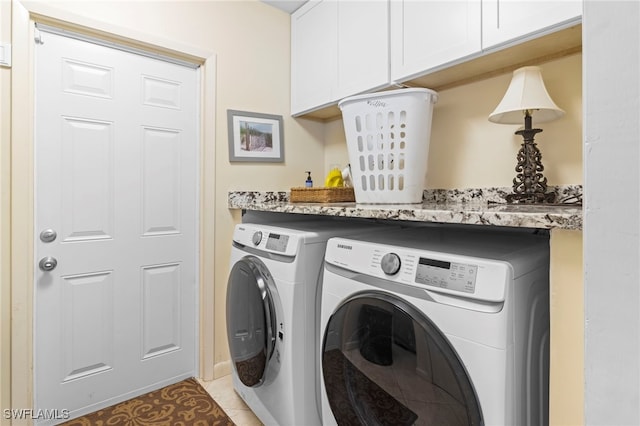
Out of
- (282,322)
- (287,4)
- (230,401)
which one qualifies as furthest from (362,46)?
(230,401)

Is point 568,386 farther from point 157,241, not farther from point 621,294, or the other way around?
point 157,241

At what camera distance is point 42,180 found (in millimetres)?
1618

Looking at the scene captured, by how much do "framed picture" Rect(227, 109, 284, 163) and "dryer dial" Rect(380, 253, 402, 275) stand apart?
1.39 m

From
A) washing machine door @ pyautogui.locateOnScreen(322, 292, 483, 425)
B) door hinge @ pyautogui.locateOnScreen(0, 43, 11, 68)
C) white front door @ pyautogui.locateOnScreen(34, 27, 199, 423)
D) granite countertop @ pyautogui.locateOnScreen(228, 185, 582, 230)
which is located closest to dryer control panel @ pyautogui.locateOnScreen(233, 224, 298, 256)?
granite countertop @ pyautogui.locateOnScreen(228, 185, 582, 230)

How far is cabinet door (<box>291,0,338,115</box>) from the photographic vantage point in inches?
79.7

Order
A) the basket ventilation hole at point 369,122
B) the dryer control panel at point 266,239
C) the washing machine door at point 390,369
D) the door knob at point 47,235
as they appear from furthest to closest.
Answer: the door knob at point 47,235
the basket ventilation hole at point 369,122
the dryer control panel at point 266,239
the washing machine door at point 390,369

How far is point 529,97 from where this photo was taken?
51.9 inches

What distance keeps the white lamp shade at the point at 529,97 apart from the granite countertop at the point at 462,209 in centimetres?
33

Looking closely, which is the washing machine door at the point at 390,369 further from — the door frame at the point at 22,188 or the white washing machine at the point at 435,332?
the door frame at the point at 22,188

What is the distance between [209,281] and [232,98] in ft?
3.69

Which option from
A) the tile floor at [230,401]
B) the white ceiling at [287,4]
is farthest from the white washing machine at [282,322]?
the white ceiling at [287,4]

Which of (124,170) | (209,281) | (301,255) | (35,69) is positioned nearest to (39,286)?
(124,170)

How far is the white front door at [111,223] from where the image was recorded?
1646 mm

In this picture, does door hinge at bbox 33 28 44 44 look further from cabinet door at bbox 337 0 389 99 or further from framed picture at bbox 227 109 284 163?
cabinet door at bbox 337 0 389 99
